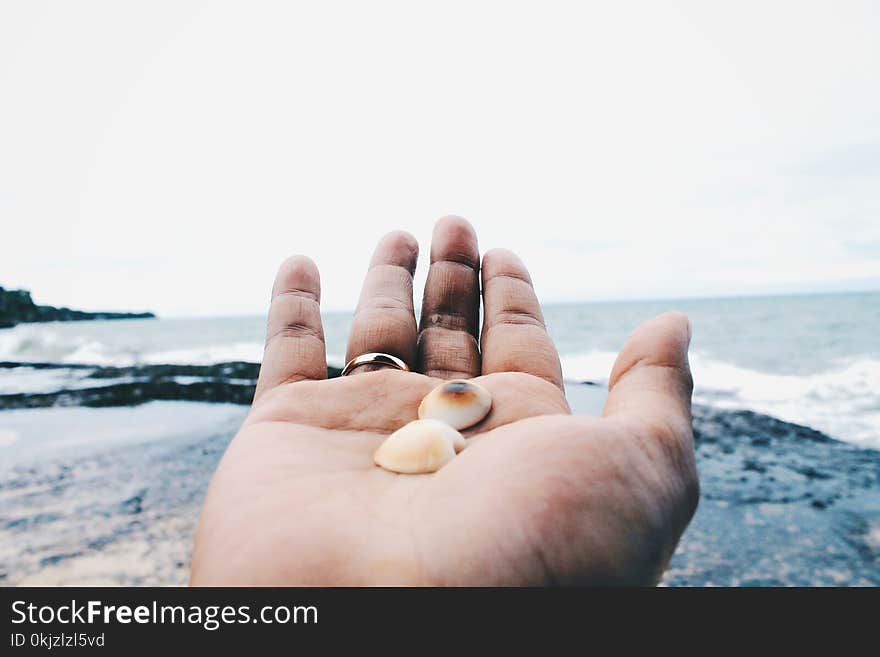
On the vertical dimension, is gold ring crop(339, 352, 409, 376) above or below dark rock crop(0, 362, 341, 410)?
above

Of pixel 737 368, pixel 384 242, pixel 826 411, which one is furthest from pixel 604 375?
pixel 384 242

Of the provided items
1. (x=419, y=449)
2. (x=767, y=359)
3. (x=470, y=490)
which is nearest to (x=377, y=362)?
(x=419, y=449)

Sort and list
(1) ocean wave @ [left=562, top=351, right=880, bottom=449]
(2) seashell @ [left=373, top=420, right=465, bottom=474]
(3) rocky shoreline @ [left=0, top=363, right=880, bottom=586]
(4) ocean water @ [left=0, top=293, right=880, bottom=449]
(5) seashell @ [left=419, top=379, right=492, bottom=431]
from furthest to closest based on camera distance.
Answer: (4) ocean water @ [left=0, top=293, right=880, bottom=449] → (1) ocean wave @ [left=562, top=351, right=880, bottom=449] → (3) rocky shoreline @ [left=0, top=363, right=880, bottom=586] → (5) seashell @ [left=419, top=379, right=492, bottom=431] → (2) seashell @ [left=373, top=420, right=465, bottom=474]

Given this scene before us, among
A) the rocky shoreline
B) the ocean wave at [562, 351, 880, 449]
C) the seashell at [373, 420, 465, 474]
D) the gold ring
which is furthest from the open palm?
the ocean wave at [562, 351, 880, 449]

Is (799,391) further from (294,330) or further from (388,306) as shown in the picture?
(294,330)

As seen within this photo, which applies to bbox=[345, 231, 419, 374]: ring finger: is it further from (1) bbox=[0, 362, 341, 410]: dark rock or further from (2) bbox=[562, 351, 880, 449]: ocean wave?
(1) bbox=[0, 362, 341, 410]: dark rock
